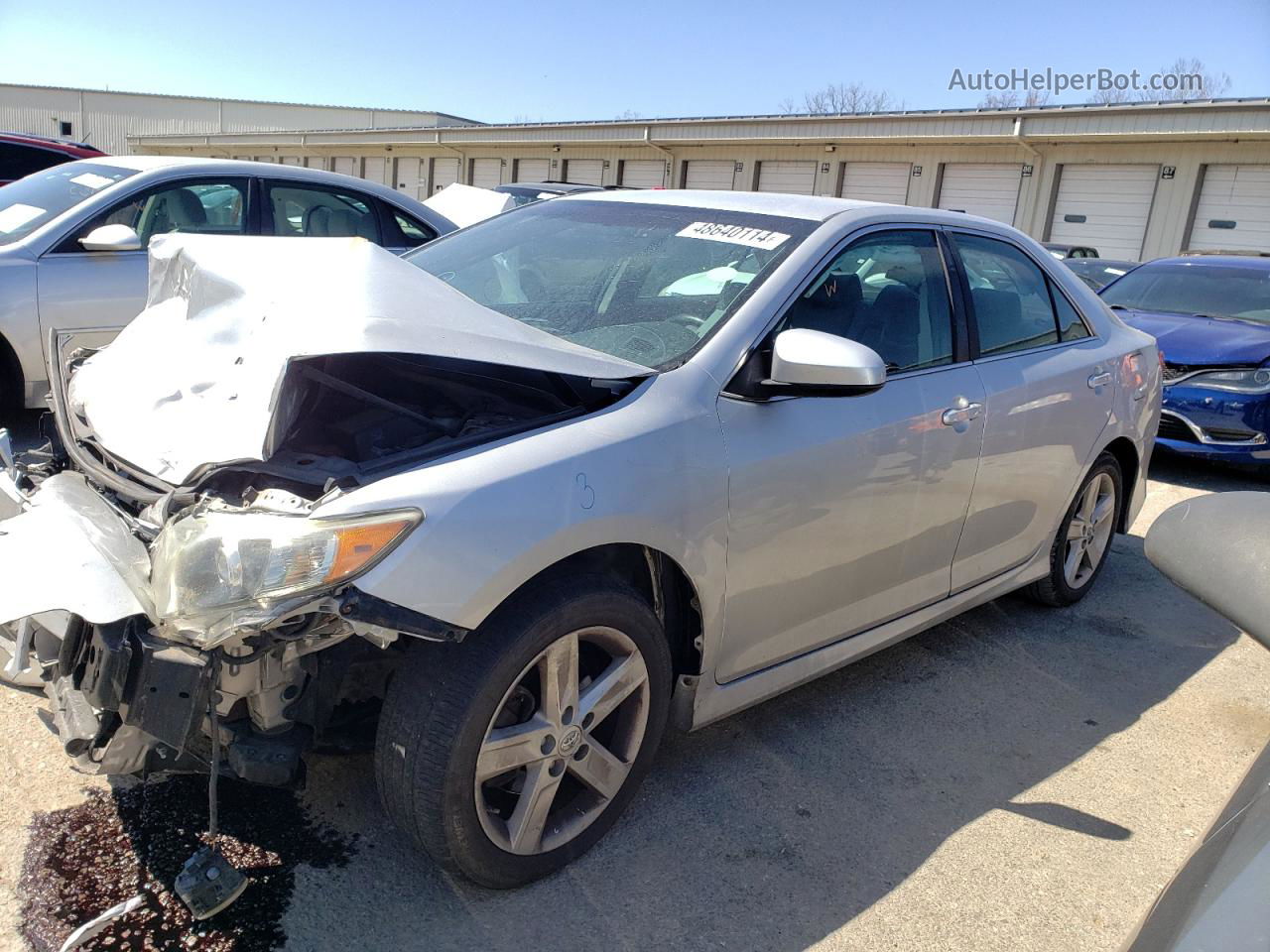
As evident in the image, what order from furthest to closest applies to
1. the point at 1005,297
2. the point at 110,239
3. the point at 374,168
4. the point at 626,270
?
1. the point at 374,168
2. the point at 110,239
3. the point at 1005,297
4. the point at 626,270

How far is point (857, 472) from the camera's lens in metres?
2.98

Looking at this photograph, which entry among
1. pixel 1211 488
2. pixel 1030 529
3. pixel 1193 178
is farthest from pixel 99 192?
pixel 1193 178

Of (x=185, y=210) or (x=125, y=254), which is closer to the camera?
(x=125, y=254)

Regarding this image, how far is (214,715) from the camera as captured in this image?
6.89 feet

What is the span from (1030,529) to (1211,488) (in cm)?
388

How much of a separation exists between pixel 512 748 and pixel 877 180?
2421 cm

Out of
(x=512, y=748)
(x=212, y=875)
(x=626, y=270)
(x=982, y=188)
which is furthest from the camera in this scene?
(x=982, y=188)

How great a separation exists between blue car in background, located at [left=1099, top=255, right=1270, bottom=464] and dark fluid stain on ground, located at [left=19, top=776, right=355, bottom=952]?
20.8 feet

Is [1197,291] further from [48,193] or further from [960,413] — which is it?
[48,193]

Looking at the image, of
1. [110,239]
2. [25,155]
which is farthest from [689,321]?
[25,155]

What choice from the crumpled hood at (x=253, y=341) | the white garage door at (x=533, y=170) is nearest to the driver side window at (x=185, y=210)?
the crumpled hood at (x=253, y=341)

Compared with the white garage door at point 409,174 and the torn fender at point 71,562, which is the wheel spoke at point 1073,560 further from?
the white garage door at point 409,174

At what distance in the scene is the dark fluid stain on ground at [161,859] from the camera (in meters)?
2.23

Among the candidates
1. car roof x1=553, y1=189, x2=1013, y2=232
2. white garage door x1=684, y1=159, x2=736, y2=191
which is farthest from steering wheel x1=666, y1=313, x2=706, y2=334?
white garage door x1=684, y1=159, x2=736, y2=191
